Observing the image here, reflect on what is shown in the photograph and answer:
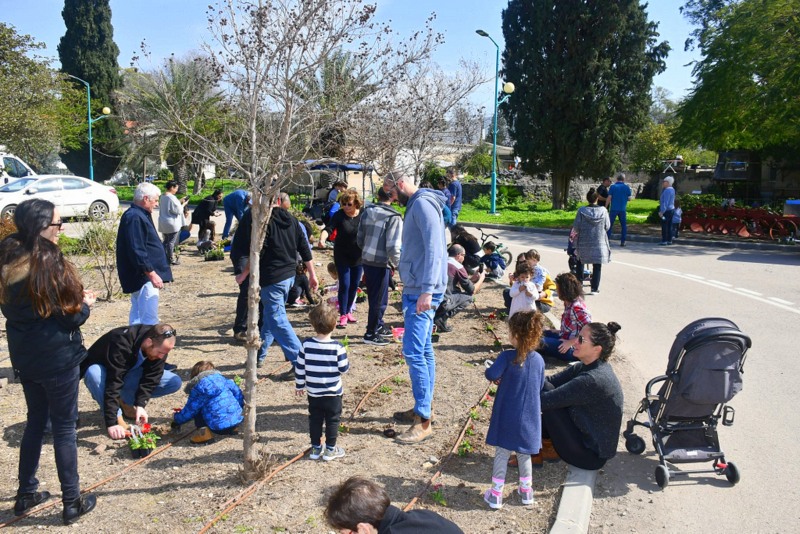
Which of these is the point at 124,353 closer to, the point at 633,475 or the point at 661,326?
the point at 633,475

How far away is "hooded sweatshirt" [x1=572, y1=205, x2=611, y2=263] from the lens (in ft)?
33.0

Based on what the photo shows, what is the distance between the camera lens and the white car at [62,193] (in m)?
19.4

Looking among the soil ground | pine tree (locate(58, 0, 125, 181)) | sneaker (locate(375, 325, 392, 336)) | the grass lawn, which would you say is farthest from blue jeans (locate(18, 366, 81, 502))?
pine tree (locate(58, 0, 125, 181))

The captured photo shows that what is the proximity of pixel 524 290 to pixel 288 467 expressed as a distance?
3635mm

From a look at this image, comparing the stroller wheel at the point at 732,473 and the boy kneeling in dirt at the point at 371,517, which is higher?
the boy kneeling in dirt at the point at 371,517

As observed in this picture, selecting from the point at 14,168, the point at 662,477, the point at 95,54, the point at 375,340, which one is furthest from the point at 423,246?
the point at 95,54

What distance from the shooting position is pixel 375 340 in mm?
7480

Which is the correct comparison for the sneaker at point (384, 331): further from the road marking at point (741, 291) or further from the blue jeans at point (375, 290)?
the road marking at point (741, 291)

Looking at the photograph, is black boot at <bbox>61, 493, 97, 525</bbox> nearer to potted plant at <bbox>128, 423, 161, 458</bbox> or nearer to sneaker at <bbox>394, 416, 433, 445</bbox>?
potted plant at <bbox>128, 423, 161, 458</bbox>

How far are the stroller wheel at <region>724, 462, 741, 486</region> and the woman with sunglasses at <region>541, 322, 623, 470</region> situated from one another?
823 millimetres

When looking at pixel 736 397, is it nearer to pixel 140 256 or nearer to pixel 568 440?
pixel 568 440

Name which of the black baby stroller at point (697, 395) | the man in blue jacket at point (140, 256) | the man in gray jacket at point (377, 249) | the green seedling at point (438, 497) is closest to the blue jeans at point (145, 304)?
the man in blue jacket at point (140, 256)

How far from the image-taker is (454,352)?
7328 mm

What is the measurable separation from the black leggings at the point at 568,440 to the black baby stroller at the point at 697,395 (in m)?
0.45
